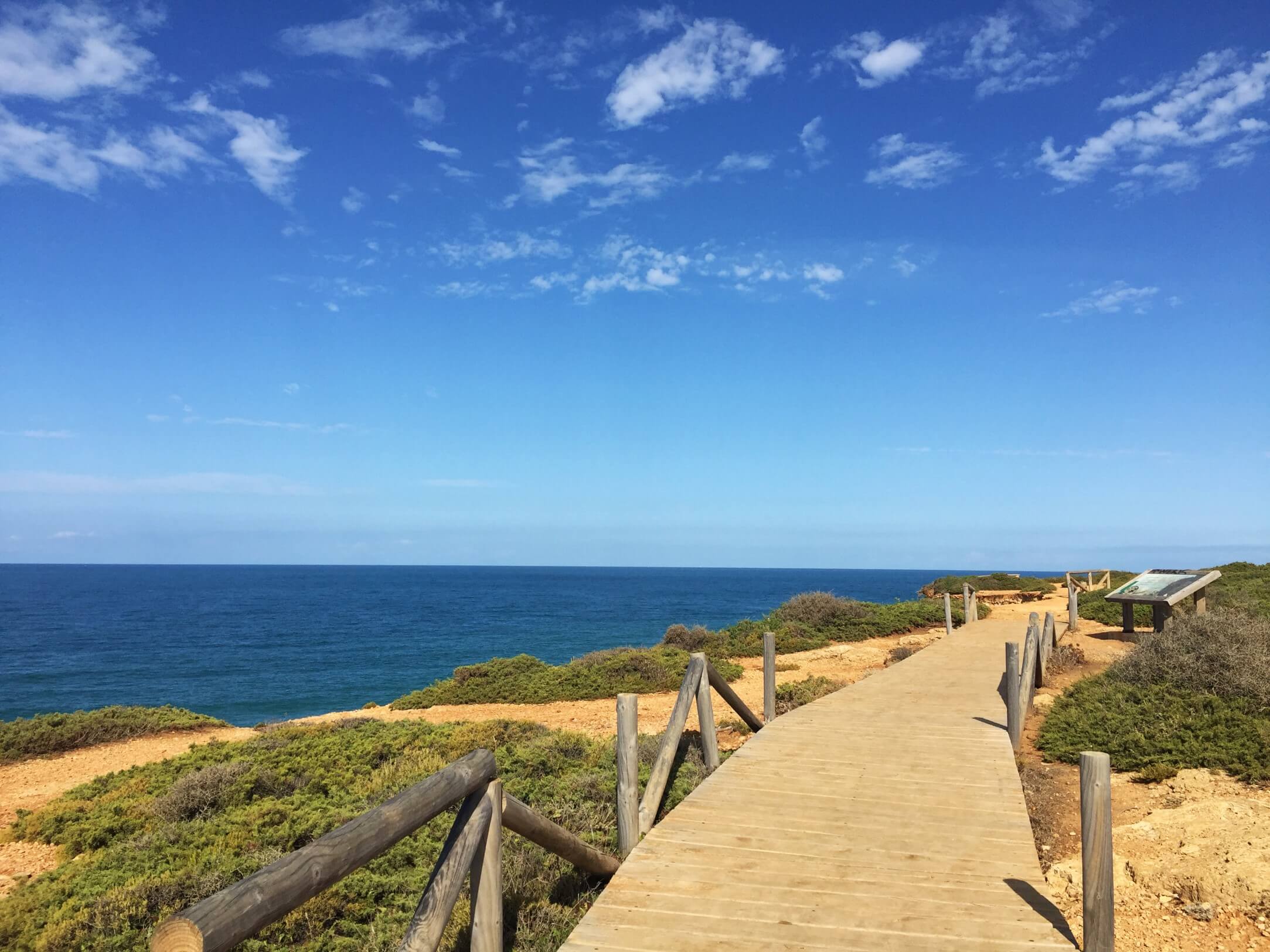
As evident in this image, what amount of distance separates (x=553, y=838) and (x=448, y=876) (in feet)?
4.20

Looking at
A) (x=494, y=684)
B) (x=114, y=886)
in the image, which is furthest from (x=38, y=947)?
(x=494, y=684)

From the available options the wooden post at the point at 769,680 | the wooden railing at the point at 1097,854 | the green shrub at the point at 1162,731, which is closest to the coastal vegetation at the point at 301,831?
the wooden post at the point at 769,680

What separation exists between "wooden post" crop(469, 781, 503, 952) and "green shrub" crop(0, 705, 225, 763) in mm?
15681

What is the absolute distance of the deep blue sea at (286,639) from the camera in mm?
28703

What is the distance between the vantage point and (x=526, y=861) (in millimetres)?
5996

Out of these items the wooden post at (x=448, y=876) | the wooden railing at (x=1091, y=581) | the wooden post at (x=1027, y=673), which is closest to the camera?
the wooden post at (x=448, y=876)

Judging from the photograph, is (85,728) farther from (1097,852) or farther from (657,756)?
(1097,852)

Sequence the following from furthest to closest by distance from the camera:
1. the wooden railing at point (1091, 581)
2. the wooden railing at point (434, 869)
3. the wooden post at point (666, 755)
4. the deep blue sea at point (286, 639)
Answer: the wooden railing at point (1091, 581), the deep blue sea at point (286, 639), the wooden post at point (666, 755), the wooden railing at point (434, 869)

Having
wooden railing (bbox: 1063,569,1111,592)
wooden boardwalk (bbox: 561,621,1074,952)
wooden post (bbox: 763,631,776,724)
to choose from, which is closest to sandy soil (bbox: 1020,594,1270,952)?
wooden boardwalk (bbox: 561,621,1074,952)

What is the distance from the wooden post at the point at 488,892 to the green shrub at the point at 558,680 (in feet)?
47.4

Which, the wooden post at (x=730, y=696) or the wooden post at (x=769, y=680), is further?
the wooden post at (x=769, y=680)

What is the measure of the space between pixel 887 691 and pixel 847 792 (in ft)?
20.3

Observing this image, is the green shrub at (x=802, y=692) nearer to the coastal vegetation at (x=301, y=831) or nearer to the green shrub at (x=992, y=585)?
the coastal vegetation at (x=301, y=831)

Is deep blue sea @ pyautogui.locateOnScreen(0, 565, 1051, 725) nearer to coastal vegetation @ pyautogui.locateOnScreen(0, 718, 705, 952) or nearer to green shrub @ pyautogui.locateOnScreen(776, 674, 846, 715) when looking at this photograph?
coastal vegetation @ pyautogui.locateOnScreen(0, 718, 705, 952)
